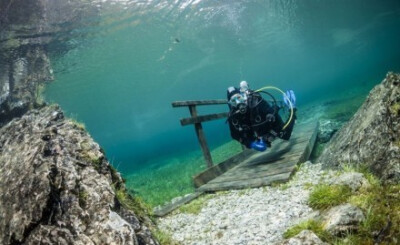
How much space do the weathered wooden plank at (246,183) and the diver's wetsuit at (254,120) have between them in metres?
1.28

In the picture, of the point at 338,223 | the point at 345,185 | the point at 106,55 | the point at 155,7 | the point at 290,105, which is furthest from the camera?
the point at 106,55

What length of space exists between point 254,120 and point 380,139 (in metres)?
3.40

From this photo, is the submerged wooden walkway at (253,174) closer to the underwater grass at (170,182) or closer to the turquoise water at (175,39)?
the underwater grass at (170,182)

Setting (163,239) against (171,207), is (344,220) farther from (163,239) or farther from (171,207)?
(171,207)

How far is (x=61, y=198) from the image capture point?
11.5 feet

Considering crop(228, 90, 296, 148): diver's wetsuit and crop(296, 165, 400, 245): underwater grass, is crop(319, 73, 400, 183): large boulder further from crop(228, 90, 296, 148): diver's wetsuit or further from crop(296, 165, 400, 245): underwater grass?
crop(228, 90, 296, 148): diver's wetsuit

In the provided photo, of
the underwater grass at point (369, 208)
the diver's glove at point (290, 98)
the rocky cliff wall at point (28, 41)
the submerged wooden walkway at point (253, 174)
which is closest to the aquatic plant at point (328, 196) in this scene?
the underwater grass at point (369, 208)

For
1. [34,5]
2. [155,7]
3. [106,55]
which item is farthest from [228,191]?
[106,55]

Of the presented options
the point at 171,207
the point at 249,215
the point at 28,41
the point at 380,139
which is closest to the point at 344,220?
the point at 249,215

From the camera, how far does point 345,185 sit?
14.7 ft

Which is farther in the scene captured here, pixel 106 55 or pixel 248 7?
pixel 248 7

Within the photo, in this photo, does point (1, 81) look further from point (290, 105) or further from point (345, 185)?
point (345, 185)

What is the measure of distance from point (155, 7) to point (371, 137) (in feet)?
Result: 70.7

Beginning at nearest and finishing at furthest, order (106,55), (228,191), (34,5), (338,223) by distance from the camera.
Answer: (338,223) < (228,191) < (34,5) < (106,55)
